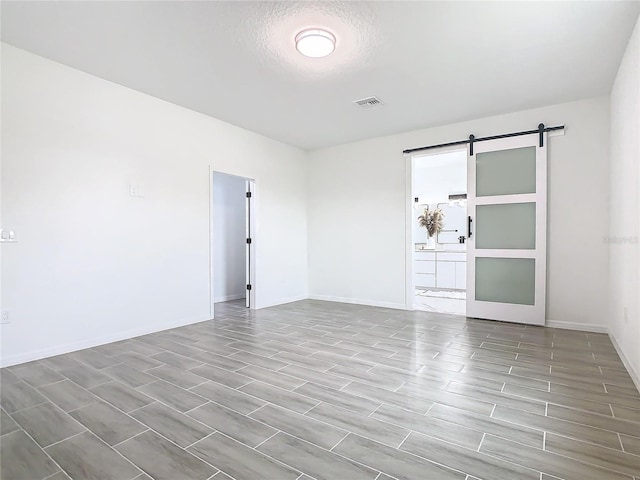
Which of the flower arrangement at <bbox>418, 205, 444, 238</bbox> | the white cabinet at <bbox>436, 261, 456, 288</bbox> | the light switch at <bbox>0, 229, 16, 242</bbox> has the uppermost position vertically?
the flower arrangement at <bbox>418, 205, 444, 238</bbox>

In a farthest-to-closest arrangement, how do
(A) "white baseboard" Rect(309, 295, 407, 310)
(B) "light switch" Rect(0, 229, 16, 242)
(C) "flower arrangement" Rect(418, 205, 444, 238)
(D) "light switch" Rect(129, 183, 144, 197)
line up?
1. (C) "flower arrangement" Rect(418, 205, 444, 238)
2. (A) "white baseboard" Rect(309, 295, 407, 310)
3. (D) "light switch" Rect(129, 183, 144, 197)
4. (B) "light switch" Rect(0, 229, 16, 242)

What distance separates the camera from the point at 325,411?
6.94 ft

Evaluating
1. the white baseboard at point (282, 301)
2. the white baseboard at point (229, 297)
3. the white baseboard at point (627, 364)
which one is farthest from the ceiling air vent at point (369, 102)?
the white baseboard at point (229, 297)

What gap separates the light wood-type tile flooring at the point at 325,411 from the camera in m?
1.60

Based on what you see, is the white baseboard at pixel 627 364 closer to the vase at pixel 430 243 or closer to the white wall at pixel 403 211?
the white wall at pixel 403 211

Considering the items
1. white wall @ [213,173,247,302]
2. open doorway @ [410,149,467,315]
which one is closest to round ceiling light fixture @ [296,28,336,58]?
white wall @ [213,173,247,302]

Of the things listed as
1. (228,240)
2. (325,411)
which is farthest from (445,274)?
(325,411)

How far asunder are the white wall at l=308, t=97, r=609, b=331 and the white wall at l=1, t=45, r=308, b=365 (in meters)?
2.03

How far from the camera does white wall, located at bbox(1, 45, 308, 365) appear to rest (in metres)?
2.95

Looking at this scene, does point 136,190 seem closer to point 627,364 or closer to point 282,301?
point 282,301

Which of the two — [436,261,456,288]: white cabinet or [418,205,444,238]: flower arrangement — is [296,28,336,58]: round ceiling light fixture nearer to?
[436,261,456,288]: white cabinet

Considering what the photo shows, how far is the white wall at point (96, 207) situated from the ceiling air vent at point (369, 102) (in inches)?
77.7

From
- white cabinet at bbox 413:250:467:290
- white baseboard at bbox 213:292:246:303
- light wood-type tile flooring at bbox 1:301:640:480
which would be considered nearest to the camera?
light wood-type tile flooring at bbox 1:301:640:480

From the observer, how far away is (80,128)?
3.35m
